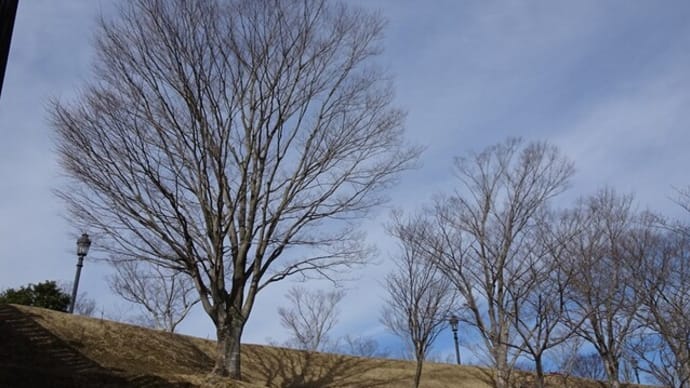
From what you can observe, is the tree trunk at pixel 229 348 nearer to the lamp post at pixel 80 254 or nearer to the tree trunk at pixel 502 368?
the lamp post at pixel 80 254

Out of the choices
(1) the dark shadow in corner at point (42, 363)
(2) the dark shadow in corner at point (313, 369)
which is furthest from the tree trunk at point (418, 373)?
(1) the dark shadow in corner at point (42, 363)

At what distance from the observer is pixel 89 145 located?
11.8m

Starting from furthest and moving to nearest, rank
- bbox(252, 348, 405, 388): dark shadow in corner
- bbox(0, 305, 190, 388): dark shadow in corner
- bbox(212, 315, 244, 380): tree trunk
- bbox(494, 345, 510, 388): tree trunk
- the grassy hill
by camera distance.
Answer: bbox(494, 345, 510, 388): tree trunk < bbox(252, 348, 405, 388): dark shadow in corner < bbox(212, 315, 244, 380): tree trunk < the grassy hill < bbox(0, 305, 190, 388): dark shadow in corner

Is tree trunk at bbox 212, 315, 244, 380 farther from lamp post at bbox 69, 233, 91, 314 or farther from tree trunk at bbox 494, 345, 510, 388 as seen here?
tree trunk at bbox 494, 345, 510, 388

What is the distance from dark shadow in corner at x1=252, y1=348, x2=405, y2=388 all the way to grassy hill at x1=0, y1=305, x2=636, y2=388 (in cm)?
3

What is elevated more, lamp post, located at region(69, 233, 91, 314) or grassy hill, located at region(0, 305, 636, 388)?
lamp post, located at region(69, 233, 91, 314)

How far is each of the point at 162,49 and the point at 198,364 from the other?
8.31m

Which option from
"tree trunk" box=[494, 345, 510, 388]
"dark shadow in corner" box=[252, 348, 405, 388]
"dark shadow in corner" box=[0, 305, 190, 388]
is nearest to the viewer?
"dark shadow in corner" box=[0, 305, 190, 388]

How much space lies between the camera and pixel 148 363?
13.7 meters

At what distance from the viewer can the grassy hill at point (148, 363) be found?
33.9 feet

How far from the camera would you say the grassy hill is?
10344mm

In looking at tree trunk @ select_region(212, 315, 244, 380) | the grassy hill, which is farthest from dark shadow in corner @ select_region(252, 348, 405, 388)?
tree trunk @ select_region(212, 315, 244, 380)

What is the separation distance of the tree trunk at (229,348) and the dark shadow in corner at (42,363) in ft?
3.79

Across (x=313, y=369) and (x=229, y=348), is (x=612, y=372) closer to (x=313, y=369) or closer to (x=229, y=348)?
(x=313, y=369)
